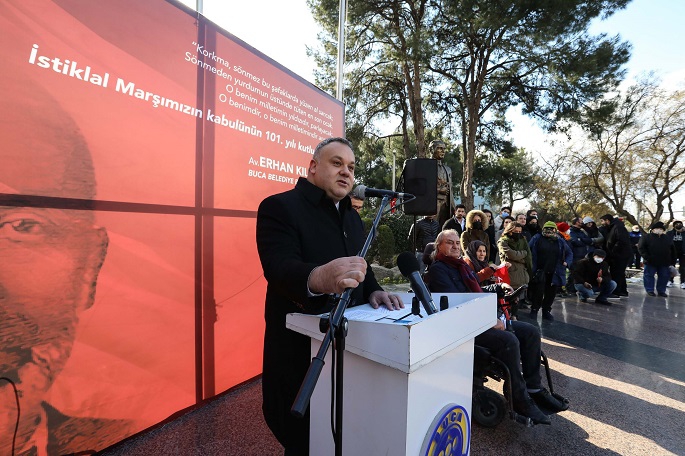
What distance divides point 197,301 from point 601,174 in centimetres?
2527

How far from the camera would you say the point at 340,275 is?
3.74 feet

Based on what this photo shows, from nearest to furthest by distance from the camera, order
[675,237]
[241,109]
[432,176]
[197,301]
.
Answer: [197,301]
[241,109]
[432,176]
[675,237]

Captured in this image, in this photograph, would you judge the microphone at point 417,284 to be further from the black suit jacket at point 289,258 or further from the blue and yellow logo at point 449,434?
the blue and yellow logo at point 449,434

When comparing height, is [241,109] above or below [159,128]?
above

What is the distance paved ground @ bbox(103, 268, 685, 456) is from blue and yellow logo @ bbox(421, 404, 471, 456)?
46.2 inches

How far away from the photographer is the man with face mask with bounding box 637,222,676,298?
841cm

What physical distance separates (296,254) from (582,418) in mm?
2972

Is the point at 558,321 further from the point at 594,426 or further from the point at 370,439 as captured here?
the point at 370,439

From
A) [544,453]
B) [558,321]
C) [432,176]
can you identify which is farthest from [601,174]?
[544,453]

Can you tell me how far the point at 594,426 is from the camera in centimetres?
283

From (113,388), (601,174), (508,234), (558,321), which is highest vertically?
(601,174)

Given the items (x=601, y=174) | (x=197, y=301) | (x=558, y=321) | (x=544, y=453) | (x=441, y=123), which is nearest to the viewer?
(x=544, y=453)

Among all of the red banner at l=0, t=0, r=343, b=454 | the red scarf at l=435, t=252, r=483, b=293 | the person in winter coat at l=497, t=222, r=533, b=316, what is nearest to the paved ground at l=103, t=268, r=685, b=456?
the red banner at l=0, t=0, r=343, b=454

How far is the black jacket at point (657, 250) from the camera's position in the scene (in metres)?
8.39
